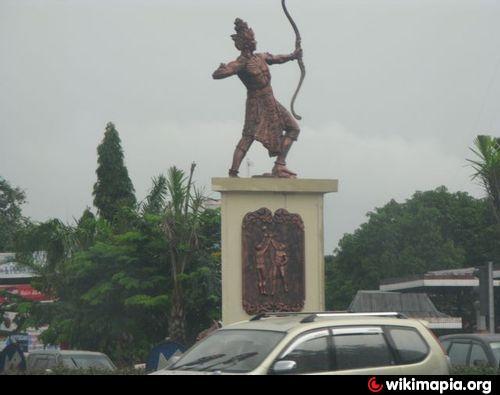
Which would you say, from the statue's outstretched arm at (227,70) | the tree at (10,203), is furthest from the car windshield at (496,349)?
the tree at (10,203)

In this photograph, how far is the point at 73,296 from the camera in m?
25.1

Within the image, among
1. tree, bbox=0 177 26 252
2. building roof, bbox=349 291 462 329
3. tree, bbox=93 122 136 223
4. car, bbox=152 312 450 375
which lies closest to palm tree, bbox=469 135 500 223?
building roof, bbox=349 291 462 329

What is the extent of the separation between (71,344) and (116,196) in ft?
69.6

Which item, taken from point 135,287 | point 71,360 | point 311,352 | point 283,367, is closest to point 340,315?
point 311,352

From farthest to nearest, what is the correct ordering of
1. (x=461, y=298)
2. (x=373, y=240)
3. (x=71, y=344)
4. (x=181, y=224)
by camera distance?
(x=373, y=240) < (x=461, y=298) < (x=71, y=344) < (x=181, y=224)

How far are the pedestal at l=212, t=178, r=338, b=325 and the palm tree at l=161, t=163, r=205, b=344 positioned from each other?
412 cm

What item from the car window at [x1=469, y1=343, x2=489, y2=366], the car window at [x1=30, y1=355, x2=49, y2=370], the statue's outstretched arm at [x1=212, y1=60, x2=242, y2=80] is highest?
the statue's outstretched arm at [x1=212, y1=60, x2=242, y2=80]

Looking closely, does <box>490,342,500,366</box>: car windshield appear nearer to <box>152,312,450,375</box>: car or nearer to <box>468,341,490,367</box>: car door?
<box>468,341,490,367</box>: car door

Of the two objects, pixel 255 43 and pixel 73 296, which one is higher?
pixel 255 43

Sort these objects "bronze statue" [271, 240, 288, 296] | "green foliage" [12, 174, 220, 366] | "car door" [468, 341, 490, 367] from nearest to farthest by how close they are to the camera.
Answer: "car door" [468, 341, 490, 367] → "bronze statue" [271, 240, 288, 296] → "green foliage" [12, 174, 220, 366]

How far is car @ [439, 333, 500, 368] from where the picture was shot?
1513 cm
